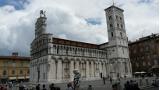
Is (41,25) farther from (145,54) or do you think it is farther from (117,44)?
(145,54)

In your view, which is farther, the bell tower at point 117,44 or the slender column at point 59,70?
the bell tower at point 117,44

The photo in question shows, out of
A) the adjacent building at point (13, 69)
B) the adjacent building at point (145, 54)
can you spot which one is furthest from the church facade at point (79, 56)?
the adjacent building at point (13, 69)

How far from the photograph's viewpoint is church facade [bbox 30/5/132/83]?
55.3m

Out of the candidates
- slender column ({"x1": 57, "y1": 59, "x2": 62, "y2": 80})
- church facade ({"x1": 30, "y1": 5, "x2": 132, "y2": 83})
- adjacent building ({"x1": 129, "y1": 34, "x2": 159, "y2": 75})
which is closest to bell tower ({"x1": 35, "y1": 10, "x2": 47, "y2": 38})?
church facade ({"x1": 30, "y1": 5, "x2": 132, "y2": 83})

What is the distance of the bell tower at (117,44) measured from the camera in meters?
67.2

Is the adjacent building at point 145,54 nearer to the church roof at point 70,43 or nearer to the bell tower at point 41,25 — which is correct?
the church roof at point 70,43

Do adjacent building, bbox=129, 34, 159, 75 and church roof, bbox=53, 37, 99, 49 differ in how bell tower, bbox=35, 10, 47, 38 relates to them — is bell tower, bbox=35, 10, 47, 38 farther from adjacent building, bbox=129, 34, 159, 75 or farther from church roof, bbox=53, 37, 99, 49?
adjacent building, bbox=129, 34, 159, 75

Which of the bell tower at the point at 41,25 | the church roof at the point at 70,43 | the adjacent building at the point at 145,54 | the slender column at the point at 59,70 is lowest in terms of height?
the slender column at the point at 59,70

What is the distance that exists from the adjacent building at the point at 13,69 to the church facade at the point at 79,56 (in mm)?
8657

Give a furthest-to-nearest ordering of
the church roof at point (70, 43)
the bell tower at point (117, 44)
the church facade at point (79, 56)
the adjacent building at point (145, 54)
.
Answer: the bell tower at point (117, 44) → the adjacent building at point (145, 54) → the church roof at point (70, 43) → the church facade at point (79, 56)

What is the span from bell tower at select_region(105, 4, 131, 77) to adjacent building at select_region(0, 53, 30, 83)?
28.9 meters

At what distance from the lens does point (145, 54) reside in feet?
220

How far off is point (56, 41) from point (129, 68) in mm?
26829

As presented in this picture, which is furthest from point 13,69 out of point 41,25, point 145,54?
point 145,54
